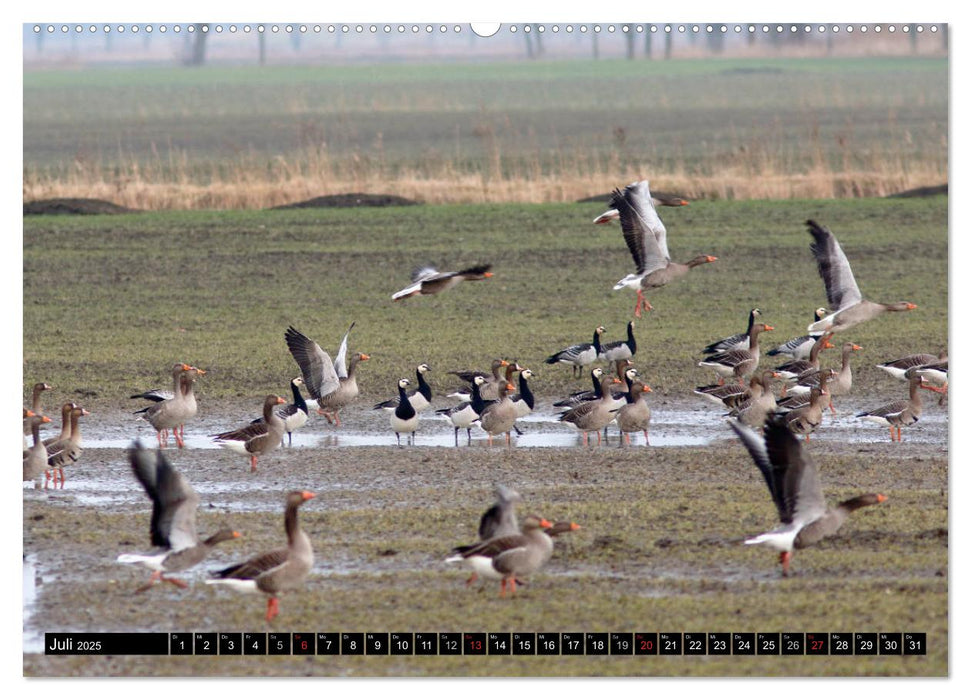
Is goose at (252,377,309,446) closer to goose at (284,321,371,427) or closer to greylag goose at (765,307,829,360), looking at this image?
goose at (284,321,371,427)

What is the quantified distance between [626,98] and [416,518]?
70.2 metres

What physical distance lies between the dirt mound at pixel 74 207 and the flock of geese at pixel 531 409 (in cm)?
1455

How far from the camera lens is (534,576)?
421 inches

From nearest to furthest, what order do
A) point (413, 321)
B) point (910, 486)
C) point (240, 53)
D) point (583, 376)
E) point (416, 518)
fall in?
point (416, 518) < point (910, 486) < point (583, 376) < point (413, 321) < point (240, 53)

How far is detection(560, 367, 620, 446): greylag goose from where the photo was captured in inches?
607

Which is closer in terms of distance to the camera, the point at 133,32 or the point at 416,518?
the point at 133,32

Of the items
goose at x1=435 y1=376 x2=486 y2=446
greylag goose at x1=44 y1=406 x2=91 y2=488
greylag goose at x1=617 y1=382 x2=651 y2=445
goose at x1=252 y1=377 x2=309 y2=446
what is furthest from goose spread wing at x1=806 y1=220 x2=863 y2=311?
greylag goose at x1=44 y1=406 x2=91 y2=488

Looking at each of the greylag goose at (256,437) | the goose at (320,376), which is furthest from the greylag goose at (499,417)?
the greylag goose at (256,437)

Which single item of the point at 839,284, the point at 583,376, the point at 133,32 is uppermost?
the point at 133,32

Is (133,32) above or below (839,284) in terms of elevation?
above

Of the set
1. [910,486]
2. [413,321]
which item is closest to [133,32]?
[910,486]

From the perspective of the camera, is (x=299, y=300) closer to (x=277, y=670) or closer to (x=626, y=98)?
(x=277, y=670)

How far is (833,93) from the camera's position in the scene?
3019 inches

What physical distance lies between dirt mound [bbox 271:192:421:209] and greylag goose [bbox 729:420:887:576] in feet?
77.1
